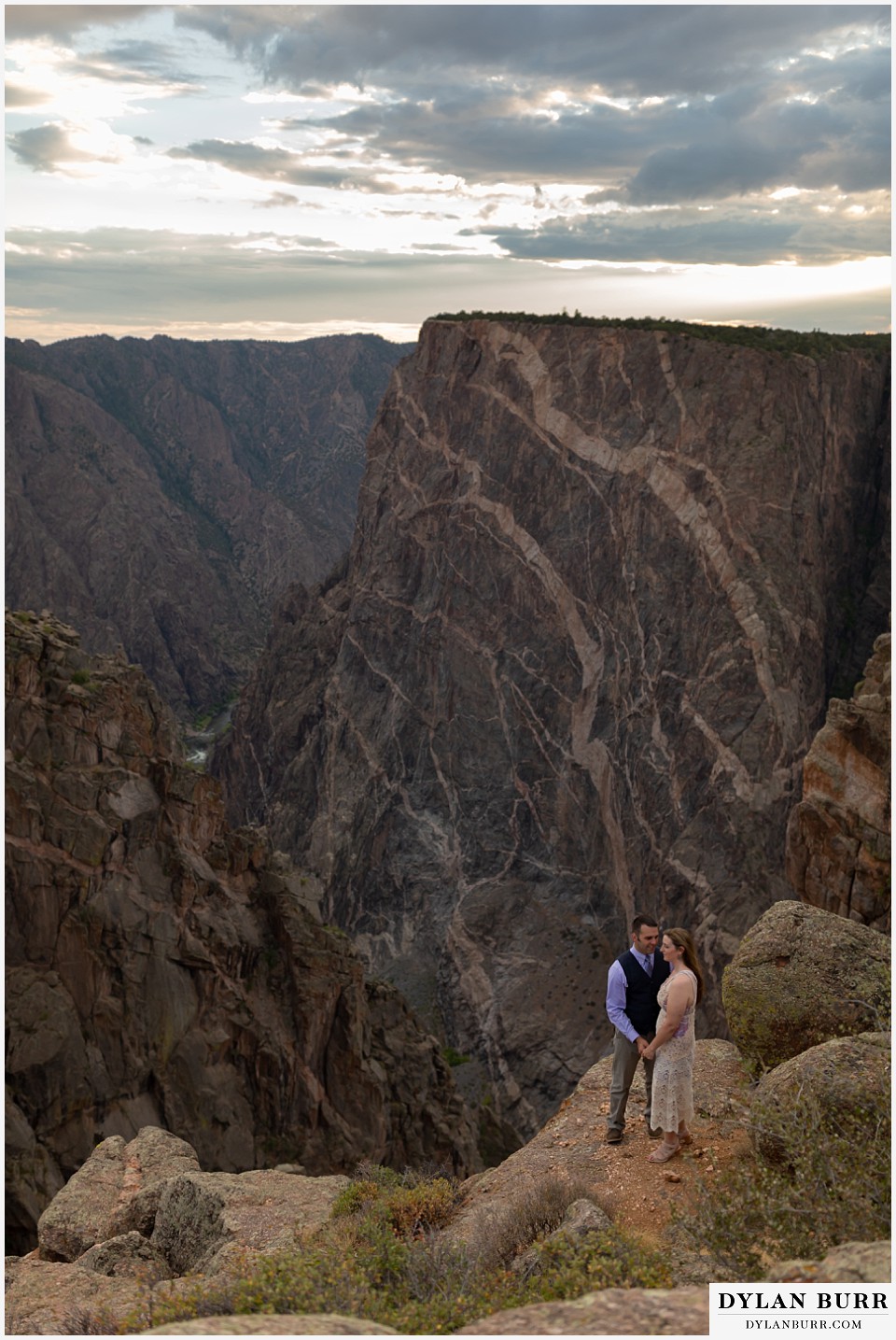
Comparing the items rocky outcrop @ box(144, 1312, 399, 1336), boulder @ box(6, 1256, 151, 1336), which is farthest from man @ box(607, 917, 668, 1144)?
boulder @ box(6, 1256, 151, 1336)

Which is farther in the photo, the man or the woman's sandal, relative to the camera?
the woman's sandal

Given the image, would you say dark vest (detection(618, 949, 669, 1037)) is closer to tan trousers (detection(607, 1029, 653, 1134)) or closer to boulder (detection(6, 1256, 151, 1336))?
tan trousers (detection(607, 1029, 653, 1134))

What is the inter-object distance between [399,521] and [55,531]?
68.0 meters

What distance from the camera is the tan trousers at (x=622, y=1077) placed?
34.2 feet

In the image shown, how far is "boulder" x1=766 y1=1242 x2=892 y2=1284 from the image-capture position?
630 centimetres

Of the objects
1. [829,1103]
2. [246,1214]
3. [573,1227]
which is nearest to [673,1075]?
[829,1103]

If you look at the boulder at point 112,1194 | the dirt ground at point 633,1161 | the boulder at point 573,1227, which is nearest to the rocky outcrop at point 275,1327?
the boulder at point 573,1227

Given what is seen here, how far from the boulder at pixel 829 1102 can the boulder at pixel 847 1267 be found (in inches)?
51.5

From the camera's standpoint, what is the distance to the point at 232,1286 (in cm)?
781

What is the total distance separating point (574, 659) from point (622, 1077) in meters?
35.2

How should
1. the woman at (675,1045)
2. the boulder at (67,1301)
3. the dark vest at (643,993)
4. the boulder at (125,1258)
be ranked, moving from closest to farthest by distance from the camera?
the boulder at (67,1301) → the woman at (675,1045) → the dark vest at (643,993) → the boulder at (125,1258)

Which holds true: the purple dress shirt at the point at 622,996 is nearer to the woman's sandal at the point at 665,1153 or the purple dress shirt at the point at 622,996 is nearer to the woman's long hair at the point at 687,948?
the woman's long hair at the point at 687,948

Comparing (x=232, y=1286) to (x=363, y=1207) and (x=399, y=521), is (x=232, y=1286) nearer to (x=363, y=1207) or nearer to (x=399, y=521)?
(x=363, y=1207)

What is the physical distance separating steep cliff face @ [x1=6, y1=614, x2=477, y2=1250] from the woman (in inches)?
561
